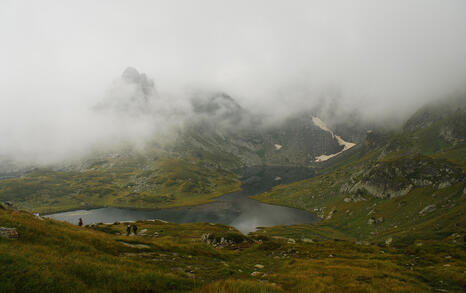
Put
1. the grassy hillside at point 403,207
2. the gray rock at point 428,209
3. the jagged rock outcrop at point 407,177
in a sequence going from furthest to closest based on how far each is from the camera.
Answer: the jagged rock outcrop at point 407,177
the gray rock at point 428,209
the grassy hillside at point 403,207

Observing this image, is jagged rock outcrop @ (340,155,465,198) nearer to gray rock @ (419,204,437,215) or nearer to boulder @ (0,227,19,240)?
gray rock @ (419,204,437,215)

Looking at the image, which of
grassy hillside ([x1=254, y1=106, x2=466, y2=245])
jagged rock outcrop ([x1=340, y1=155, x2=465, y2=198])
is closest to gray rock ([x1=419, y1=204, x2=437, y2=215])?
grassy hillside ([x1=254, y1=106, x2=466, y2=245])

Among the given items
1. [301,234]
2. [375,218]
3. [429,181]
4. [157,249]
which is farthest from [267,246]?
[429,181]

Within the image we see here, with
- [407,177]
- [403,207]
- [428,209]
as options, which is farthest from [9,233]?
[407,177]

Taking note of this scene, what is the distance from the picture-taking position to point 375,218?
5969 inches

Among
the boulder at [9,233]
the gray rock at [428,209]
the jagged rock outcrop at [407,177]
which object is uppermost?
the jagged rock outcrop at [407,177]

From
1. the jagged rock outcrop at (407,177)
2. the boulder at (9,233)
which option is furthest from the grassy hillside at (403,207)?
the boulder at (9,233)

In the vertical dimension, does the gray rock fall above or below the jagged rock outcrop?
below

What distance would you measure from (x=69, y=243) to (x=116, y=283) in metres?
8.70

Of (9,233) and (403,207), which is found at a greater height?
(9,233)

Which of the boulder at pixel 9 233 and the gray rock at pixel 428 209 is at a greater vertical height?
the boulder at pixel 9 233

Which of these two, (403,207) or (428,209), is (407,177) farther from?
(428,209)

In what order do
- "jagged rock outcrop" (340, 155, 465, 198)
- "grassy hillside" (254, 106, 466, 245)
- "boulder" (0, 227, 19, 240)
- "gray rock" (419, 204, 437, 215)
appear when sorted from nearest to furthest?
"boulder" (0, 227, 19, 240)
"grassy hillside" (254, 106, 466, 245)
"gray rock" (419, 204, 437, 215)
"jagged rock outcrop" (340, 155, 465, 198)

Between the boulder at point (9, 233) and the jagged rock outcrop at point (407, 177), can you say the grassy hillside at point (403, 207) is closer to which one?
the jagged rock outcrop at point (407, 177)
